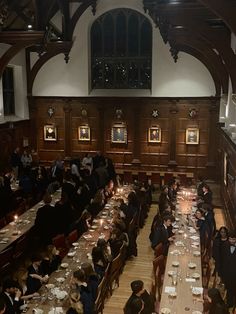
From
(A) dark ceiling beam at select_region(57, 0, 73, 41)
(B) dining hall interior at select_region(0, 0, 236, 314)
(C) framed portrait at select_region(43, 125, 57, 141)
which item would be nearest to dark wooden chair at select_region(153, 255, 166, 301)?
(B) dining hall interior at select_region(0, 0, 236, 314)

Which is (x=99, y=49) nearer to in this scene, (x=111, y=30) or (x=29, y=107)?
(x=111, y=30)

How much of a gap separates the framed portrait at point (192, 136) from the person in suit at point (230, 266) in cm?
1013

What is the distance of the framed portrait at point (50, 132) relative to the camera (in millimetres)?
18453

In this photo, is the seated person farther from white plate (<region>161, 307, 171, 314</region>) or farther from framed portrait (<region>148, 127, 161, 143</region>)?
framed portrait (<region>148, 127, 161, 143</region>)

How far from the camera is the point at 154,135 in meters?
17.6

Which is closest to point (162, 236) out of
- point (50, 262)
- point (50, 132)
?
point (50, 262)

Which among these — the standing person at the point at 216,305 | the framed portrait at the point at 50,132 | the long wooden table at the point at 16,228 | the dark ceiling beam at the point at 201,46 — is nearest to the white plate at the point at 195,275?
the standing person at the point at 216,305

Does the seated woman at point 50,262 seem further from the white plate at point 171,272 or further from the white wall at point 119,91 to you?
the white wall at point 119,91

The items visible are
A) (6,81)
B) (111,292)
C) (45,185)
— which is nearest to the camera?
(111,292)

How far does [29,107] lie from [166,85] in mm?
6584

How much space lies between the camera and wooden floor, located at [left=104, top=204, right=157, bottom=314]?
7.92 meters

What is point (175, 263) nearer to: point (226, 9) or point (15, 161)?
point (226, 9)

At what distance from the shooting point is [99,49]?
17.9 meters

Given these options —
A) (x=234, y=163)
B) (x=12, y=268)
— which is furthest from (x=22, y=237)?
(x=234, y=163)
